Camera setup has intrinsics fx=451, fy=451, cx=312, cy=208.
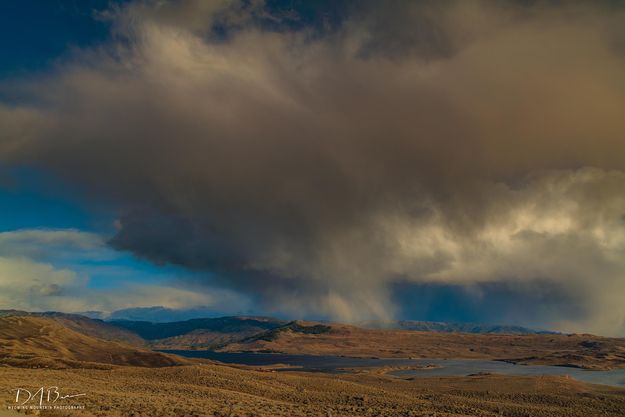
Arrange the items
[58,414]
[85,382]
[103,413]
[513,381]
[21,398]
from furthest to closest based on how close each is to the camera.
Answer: [513,381]
[85,382]
[21,398]
[103,413]
[58,414]

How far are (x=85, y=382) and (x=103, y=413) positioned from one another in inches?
1371

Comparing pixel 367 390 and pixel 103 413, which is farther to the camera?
pixel 367 390

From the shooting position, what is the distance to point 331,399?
214ft

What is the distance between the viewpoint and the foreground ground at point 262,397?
46.6 metres

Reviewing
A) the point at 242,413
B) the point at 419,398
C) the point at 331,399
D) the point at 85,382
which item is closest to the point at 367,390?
the point at 419,398

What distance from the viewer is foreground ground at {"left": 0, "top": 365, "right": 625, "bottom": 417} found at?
46600 mm

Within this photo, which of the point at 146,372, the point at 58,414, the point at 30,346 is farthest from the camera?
the point at 30,346

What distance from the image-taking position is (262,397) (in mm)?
64312

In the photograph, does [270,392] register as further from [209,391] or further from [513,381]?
[513,381]

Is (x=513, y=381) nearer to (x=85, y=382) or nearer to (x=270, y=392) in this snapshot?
(x=270, y=392)
